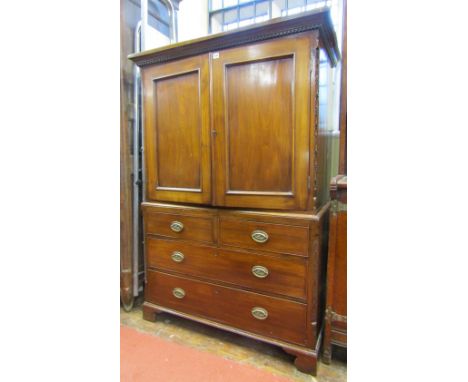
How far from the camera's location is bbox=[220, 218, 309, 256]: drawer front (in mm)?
1229

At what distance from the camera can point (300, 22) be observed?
3.70 feet

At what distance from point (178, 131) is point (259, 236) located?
28.7 inches

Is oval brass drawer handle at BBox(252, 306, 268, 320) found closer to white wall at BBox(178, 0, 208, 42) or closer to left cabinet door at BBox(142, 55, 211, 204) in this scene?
left cabinet door at BBox(142, 55, 211, 204)

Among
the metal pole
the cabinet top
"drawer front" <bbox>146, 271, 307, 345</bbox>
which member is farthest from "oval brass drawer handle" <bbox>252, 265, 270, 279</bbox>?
the cabinet top

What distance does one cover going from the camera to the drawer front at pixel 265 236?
1.23 meters

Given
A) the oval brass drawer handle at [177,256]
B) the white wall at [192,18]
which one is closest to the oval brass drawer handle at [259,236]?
the oval brass drawer handle at [177,256]

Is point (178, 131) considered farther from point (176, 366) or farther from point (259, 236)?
point (176, 366)

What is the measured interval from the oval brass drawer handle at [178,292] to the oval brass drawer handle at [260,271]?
1.61 ft
